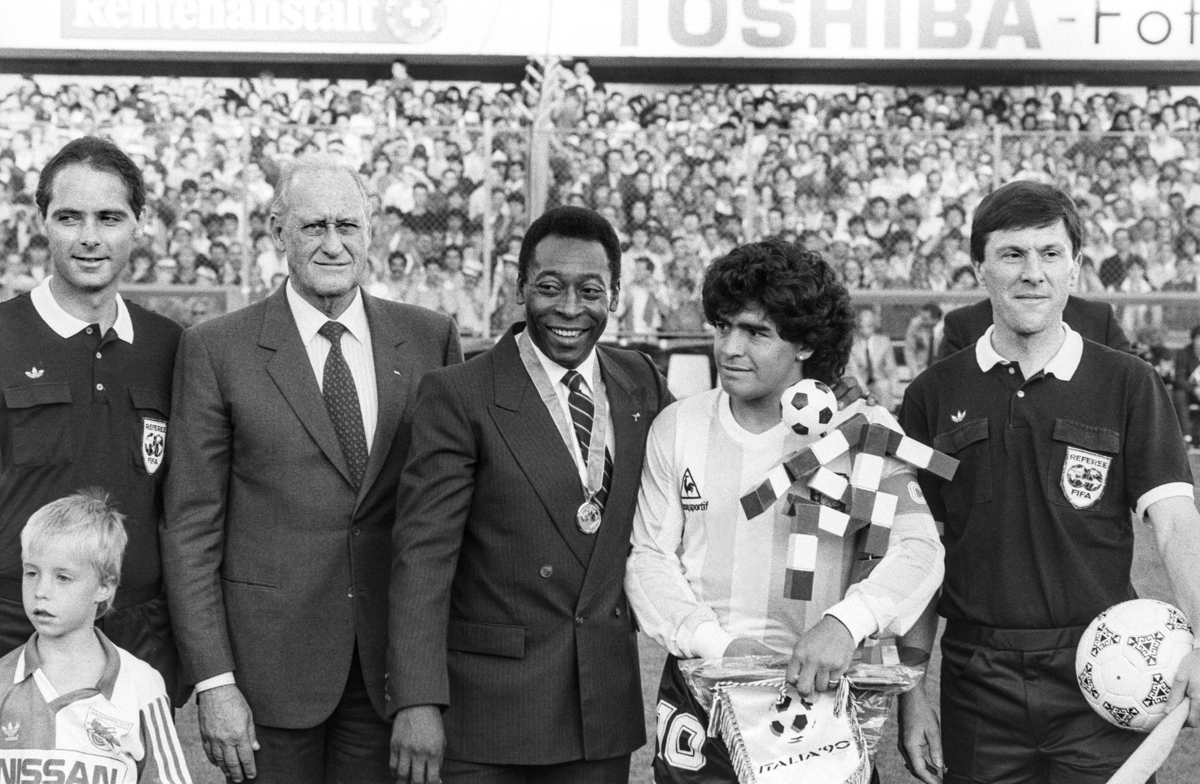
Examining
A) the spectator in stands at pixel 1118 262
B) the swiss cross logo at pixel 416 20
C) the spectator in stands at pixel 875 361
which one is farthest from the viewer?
the swiss cross logo at pixel 416 20

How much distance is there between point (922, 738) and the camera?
10.7 feet

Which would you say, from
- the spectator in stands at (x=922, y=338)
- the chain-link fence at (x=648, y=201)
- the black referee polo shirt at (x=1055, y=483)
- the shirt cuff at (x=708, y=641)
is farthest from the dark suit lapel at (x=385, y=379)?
the chain-link fence at (x=648, y=201)

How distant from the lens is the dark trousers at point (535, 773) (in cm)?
316

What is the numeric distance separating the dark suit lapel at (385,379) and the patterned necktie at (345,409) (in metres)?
0.03

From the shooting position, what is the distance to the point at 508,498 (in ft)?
10.2

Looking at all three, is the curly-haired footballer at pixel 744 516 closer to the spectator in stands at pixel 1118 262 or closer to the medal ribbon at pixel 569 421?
the medal ribbon at pixel 569 421

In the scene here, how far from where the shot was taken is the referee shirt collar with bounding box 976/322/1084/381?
3.32 m

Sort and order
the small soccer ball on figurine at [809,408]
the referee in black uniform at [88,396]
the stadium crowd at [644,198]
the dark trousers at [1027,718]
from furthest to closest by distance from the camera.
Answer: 1. the stadium crowd at [644,198]
2. the referee in black uniform at [88,396]
3. the dark trousers at [1027,718]
4. the small soccer ball on figurine at [809,408]

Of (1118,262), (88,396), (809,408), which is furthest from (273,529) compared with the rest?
(1118,262)

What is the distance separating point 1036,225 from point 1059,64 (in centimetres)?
1970

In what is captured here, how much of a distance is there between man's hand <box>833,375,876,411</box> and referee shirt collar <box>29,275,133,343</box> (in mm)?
1723

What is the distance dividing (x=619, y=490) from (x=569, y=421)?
0.20 m

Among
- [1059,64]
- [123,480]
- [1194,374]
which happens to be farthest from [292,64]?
[123,480]

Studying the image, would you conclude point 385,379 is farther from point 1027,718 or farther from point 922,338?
point 922,338
